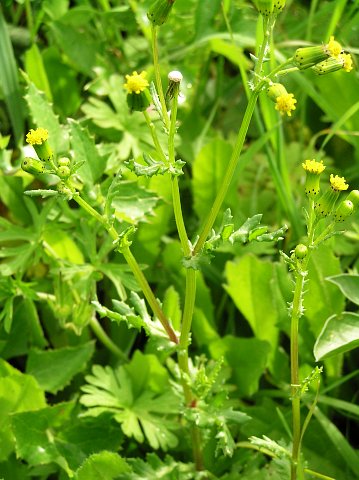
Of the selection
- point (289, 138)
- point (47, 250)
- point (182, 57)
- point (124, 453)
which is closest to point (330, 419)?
point (124, 453)

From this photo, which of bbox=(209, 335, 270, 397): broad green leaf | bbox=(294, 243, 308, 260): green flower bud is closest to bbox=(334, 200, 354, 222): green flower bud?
bbox=(294, 243, 308, 260): green flower bud

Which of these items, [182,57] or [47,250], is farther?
[182,57]

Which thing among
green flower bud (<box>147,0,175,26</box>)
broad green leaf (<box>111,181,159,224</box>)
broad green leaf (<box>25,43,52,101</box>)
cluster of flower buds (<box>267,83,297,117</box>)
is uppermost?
green flower bud (<box>147,0,175,26</box>)

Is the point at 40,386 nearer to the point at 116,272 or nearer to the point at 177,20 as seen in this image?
the point at 116,272

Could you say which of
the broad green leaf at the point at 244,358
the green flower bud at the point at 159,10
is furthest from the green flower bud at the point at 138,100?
the broad green leaf at the point at 244,358

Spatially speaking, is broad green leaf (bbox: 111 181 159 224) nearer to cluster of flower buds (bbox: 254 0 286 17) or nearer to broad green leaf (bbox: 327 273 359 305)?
broad green leaf (bbox: 327 273 359 305)
